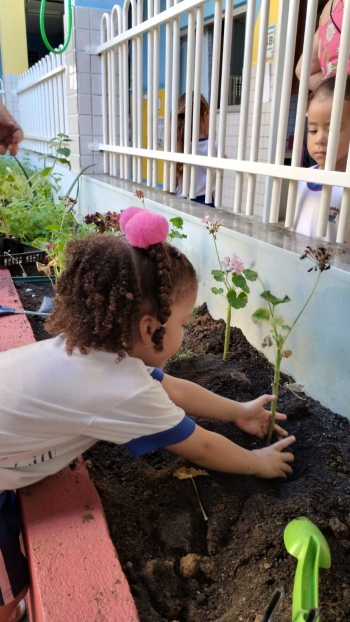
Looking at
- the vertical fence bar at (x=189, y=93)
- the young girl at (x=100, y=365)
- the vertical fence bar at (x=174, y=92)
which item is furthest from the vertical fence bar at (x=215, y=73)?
the young girl at (x=100, y=365)

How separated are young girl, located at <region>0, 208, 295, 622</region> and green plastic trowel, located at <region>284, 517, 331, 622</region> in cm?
37

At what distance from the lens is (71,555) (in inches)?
44.8

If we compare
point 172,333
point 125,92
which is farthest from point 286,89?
point 125,92

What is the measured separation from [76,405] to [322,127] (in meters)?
1.55

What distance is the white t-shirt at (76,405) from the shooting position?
122cm

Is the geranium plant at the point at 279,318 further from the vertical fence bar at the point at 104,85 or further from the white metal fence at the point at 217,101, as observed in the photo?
the vertical fence bar at the point at 104,85

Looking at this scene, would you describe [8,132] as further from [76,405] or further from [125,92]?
[125,92]

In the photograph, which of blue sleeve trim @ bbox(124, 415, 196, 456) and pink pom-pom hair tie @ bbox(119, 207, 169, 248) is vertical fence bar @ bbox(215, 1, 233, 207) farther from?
blue sleeve trim @ bbox(124, 415, 196, 456)

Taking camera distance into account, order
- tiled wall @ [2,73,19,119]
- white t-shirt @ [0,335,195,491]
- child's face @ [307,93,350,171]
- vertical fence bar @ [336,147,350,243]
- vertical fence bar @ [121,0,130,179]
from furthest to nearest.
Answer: tiled wall @ [2,73,19,119]
vertical fence bar @ [121,0,130,179]
child's face @ [307,93,350,171]
vertical fence bar @ [336,147,350,243]
white t-shirt @ [0,335,195,491]

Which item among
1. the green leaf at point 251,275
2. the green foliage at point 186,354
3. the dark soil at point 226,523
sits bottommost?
the dark soil at point 226,523

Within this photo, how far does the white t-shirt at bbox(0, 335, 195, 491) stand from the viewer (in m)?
1.22

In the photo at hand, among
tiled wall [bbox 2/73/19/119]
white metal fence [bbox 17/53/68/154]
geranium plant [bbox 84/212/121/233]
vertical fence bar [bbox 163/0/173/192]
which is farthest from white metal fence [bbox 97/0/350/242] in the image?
tiled wall [bbox 2/73/19/119]

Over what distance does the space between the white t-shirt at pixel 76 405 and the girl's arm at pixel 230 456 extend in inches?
2.9

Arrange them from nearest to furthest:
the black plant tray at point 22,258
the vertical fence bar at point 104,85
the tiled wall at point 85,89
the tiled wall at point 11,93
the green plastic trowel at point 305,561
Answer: the green plastic trowel at point 305,561 < the black plant tray at point 22,258 < the vertical fence bar at point 104,85 < the tiled wall at point 85,89 < the tiled wall at point 11,93
